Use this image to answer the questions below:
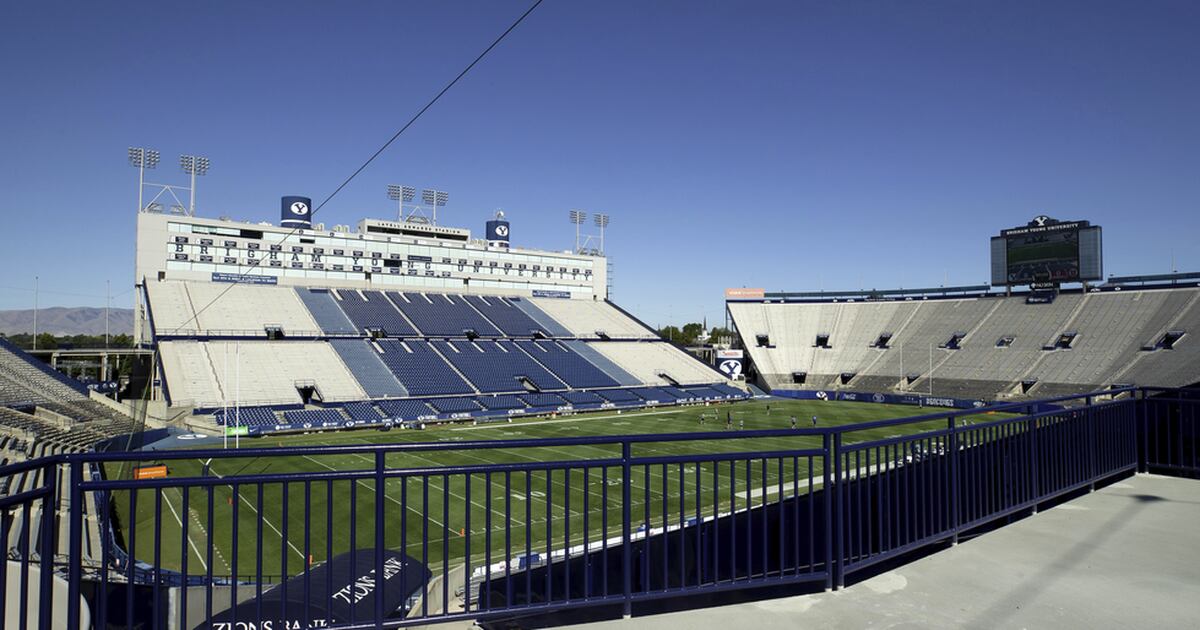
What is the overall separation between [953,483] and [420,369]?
47.3 metres

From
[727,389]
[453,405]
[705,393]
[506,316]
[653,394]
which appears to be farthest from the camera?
[506,316]

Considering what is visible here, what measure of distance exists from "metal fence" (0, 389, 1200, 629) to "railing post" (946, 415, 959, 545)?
0.02 meters

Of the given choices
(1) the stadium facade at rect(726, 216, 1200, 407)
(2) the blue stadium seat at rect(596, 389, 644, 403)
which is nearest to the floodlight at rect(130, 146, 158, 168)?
(2) the blue stadium seat at rect(596, 389, 644, 403)

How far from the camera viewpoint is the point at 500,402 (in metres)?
48.5

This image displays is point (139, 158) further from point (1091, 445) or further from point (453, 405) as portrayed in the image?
point (1091, 445)

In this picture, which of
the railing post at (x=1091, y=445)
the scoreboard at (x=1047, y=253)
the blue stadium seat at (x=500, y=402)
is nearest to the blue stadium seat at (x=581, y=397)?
the blue stadium seat at (x=500, y=402)

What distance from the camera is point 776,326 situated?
7556 cm

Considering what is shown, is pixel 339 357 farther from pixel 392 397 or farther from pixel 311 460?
pixel 311 460

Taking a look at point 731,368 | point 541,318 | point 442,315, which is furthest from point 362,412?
point 731,368

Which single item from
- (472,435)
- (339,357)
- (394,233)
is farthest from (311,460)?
(394,233)

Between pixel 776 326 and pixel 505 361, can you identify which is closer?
pixel 505 361

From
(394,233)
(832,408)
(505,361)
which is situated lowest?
(832,408)

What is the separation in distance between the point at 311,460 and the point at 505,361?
Answer: 24.4 meters

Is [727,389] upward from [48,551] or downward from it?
downward
